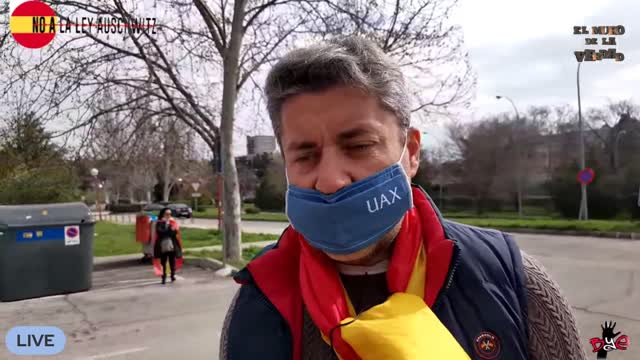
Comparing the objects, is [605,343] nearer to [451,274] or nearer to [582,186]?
[451,274]

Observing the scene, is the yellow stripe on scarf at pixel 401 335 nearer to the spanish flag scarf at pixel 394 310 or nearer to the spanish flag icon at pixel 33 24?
the spanish flag scarf at pixel 394 310

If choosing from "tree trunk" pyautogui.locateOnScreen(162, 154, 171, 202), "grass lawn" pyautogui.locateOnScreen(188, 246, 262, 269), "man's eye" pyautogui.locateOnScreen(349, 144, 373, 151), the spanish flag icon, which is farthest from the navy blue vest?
"tree trunk" pyautogui.locateOnScreen(162, 154, 171, 202)

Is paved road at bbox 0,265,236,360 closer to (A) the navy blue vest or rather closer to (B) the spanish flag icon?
(A) the navy blue vest

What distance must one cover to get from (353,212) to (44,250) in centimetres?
842

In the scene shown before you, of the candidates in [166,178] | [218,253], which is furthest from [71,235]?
[166,178]

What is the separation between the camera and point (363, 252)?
1229 mm

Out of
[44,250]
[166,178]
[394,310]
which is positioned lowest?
[44,250]

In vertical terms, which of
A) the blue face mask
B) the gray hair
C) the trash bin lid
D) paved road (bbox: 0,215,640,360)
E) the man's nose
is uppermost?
the gray hair

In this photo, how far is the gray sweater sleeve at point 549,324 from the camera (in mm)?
1125

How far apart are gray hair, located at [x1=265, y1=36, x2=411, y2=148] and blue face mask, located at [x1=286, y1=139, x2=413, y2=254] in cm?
17

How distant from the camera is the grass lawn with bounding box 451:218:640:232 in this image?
17.7 meters

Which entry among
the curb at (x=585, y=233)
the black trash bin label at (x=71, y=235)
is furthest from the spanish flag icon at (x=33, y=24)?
the curb at (x=585, y=233)

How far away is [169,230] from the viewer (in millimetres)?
9789

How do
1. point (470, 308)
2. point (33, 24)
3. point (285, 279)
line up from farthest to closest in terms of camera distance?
point (33, 24)
point (285, 279)
point (470, 308)
